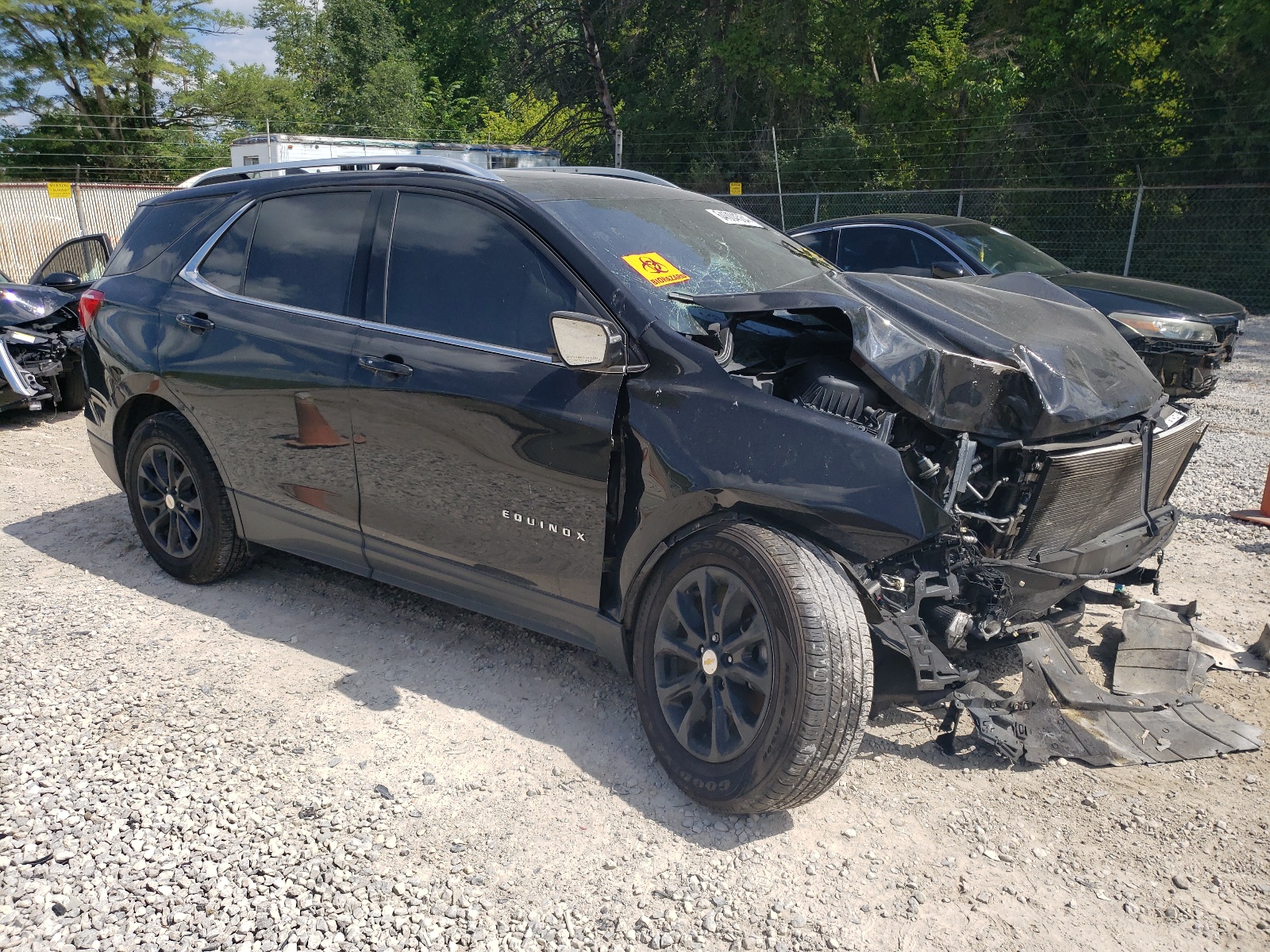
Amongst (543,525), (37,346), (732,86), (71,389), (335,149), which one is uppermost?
(732,86)

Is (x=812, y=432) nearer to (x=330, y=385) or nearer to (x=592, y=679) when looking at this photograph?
(x=592, y=679)

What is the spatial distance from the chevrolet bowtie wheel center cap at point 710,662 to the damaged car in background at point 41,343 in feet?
23.3

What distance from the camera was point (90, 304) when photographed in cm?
519

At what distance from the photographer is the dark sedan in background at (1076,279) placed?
26.8 feet

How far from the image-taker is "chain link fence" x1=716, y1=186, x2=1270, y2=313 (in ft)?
54.6

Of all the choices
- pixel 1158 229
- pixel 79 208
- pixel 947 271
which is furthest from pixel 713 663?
pixel 79 208

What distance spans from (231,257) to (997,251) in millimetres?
7183

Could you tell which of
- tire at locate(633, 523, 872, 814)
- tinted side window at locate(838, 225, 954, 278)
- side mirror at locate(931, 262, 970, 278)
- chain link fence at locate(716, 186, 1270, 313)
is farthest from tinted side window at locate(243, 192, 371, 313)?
chain link fence at locate(716, 186, 1270, 313)

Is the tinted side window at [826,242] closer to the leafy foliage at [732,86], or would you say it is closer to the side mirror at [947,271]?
the side mirror at [947,271]

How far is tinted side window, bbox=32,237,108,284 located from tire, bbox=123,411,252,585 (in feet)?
18.6

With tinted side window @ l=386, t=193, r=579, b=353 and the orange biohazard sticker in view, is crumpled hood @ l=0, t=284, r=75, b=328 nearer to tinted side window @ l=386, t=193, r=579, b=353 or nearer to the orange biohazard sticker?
tinted side window @ l=386, t=193, r=579, b=353

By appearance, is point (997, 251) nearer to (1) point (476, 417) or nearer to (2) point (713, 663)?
(1) point (476, 417)

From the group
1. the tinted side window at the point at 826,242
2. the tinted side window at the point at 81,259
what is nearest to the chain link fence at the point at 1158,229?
the tinted side window at the point at 826,242

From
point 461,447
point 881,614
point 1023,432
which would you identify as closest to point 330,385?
point 461,447
